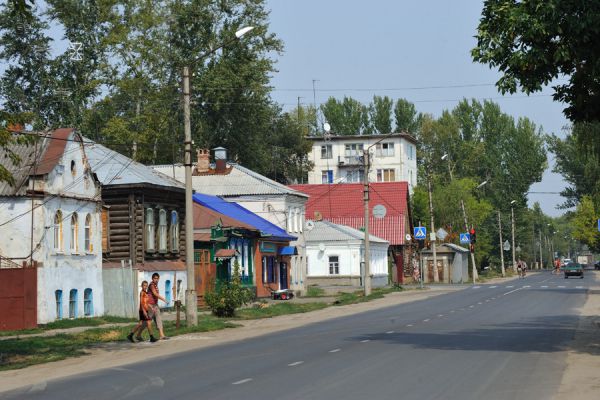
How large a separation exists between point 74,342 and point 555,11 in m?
15.8

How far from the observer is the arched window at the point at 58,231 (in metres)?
37.6

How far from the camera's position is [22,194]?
35844mm

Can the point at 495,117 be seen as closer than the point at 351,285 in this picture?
No

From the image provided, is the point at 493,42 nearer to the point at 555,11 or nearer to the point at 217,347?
the point at 555,11

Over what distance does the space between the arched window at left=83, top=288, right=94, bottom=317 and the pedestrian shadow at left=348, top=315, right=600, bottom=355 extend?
1490 cm

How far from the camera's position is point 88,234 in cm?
4056

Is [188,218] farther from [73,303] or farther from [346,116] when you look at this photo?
[346,116]

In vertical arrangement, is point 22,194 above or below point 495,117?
below

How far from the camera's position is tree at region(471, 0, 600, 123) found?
19.3m

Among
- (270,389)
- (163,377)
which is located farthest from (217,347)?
(270,389)

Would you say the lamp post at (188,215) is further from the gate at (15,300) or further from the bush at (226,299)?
the bush at (226,299)

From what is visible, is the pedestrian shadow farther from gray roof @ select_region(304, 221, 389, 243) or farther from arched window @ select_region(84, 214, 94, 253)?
gray roof @ select_region(304, 221, 389, 243)

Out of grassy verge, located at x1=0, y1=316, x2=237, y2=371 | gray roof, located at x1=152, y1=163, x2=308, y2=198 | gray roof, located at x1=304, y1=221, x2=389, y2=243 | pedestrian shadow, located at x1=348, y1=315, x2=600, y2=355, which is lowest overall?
pedestrian shadow, located at x1=348, y1=315, x2=600, y2=355

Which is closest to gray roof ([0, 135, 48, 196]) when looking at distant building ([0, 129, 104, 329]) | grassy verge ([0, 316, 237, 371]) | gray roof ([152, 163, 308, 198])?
distant building ([0, 129, 104, 329])
